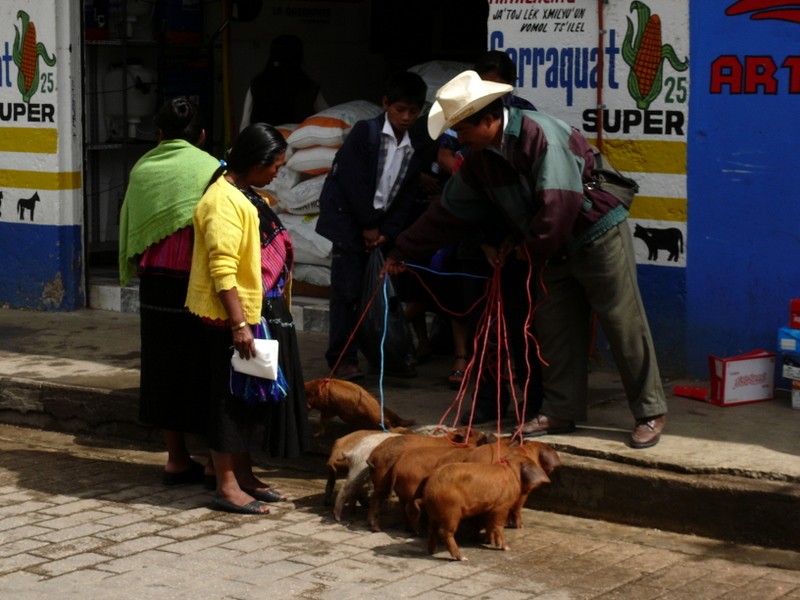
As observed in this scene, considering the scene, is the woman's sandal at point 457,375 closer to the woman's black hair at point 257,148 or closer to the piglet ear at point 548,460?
the piglet ear at point 548,460

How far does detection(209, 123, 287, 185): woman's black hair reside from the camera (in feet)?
18.7

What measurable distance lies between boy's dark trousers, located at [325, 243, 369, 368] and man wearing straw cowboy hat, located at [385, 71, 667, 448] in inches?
42.0

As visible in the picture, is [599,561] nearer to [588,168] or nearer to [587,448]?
[587,448]

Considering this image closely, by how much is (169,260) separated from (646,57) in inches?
110

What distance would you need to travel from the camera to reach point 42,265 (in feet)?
32.1

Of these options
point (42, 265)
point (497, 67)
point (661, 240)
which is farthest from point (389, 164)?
point (42, 265)

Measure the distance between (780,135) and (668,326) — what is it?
45.5 inches

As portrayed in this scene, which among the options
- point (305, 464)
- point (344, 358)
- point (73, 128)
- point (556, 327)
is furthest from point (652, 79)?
point (73, 128)

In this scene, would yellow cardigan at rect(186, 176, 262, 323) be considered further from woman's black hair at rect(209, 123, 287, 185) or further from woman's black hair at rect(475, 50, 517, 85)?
woman's black hair at rect(475, 50, 517, 85)

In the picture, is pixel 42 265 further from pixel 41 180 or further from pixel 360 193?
pixel 360 193

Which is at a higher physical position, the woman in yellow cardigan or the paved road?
the woman in yellow cardigan

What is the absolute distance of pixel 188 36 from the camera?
1055 centimetres

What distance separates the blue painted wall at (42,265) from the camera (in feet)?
31.9

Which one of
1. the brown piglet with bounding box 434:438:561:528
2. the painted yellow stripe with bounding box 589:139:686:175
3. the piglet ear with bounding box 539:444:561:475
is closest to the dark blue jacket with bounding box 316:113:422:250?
the painted yellow stripe with bounding box 589:139:686:175
